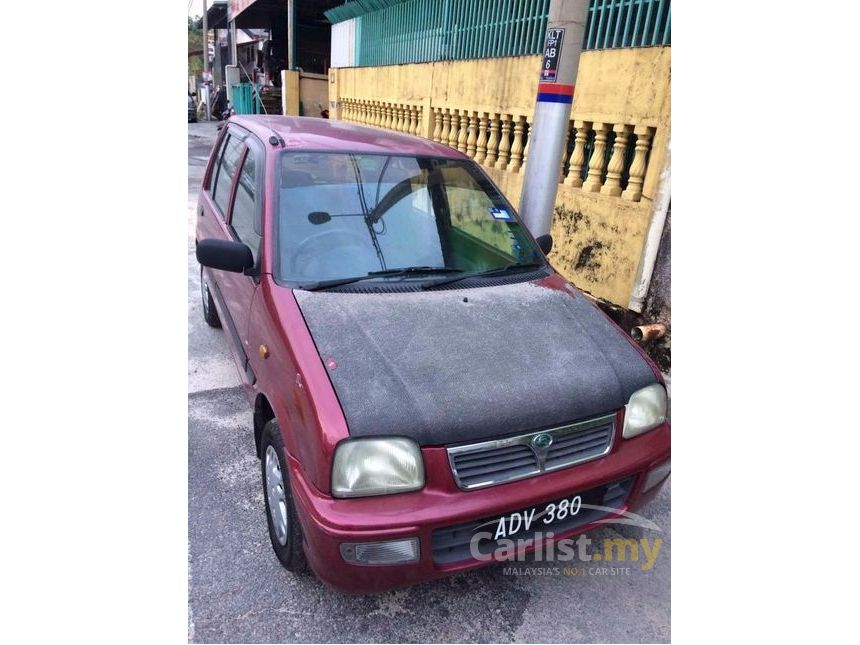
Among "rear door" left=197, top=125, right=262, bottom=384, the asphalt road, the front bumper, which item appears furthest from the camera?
"rear door" left=197, top=125, right=262, bottom=384

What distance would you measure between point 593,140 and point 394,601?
3897 millimetres

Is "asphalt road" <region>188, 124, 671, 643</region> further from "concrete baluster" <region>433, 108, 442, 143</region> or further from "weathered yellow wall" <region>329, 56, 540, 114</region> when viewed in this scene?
"concrete baluster" <region>433, 108, 442, 143</region>

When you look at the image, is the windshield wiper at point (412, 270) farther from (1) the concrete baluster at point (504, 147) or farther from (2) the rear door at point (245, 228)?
(1) the concrete baluster at point (504, 147)

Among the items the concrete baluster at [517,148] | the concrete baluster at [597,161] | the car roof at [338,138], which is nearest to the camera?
the car roof at [338,138]

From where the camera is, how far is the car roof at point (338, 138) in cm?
286

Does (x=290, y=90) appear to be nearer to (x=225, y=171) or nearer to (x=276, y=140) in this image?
(x=225, y=171)

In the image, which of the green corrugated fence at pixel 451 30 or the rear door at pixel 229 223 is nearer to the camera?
the rear door at pixel 229 223

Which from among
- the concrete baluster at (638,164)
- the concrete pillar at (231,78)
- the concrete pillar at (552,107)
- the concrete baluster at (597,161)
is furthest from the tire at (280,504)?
the concrete pillar at (231,78)

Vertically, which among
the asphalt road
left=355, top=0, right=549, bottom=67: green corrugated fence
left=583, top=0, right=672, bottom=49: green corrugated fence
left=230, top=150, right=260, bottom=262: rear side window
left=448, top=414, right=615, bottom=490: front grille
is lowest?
the asphalt road

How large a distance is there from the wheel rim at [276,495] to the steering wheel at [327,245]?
2.71ft

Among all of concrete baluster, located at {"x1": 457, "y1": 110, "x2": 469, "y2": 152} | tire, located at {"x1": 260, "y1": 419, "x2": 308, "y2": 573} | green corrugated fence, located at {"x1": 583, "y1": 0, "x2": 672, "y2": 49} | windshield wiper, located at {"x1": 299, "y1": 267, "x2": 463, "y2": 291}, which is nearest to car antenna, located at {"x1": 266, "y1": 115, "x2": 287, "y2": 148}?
windshield wiper, located at {"x1": 299, "y1": 267, "x2": 463, "y2": 291}

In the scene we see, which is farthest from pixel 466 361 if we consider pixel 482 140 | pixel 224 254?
pixel 482 140

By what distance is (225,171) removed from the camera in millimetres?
3521

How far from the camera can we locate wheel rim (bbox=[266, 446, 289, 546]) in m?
2.09
